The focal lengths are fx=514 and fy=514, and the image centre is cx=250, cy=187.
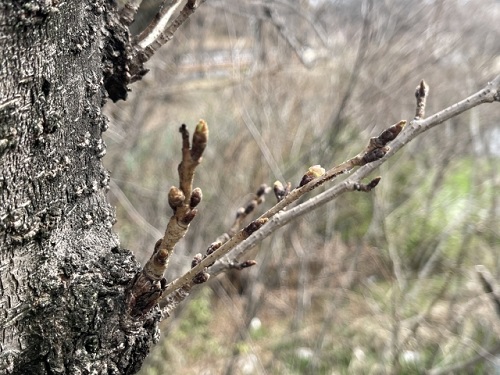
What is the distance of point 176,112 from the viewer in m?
5.83

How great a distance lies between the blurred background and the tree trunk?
222 centimetres

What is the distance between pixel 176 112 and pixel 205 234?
201cm

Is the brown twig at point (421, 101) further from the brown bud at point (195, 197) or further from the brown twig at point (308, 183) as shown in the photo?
the brown bud at point (195, 197)

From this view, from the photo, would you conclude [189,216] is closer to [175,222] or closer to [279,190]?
[175,222]

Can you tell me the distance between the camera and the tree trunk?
2.23ft

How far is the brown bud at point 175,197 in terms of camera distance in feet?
1.95

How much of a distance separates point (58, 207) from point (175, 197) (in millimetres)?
243

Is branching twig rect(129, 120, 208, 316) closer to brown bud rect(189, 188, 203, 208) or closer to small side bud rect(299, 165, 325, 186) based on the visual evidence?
brown bud rect(189, 188, 203, 208)

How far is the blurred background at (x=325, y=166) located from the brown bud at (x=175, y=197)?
240 centimetres

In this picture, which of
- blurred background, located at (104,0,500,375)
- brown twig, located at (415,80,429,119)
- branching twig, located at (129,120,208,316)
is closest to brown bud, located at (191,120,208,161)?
branching twig, located at (129,120,208,316)

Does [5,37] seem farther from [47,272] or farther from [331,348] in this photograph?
[331,348]

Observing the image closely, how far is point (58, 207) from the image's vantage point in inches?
29.5

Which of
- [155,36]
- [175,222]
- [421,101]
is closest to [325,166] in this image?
[421,101]

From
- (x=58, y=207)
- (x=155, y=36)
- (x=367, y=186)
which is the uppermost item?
(x=155, y=36)
